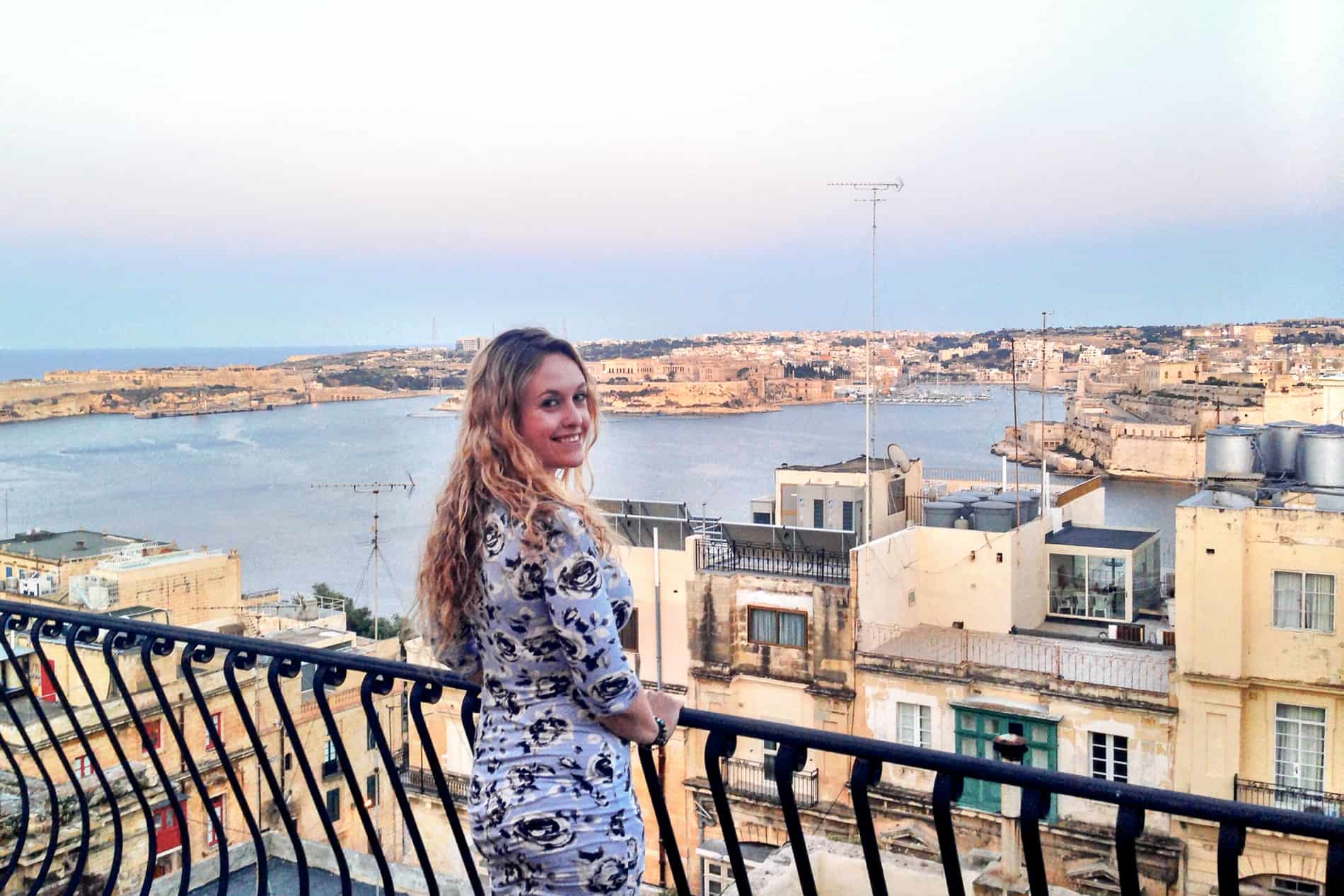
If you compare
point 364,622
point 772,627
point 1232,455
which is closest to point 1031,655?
point 772,627

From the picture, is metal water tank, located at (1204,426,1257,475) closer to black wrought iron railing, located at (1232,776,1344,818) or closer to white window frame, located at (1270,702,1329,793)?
white window frame, located at (1270,702,1329,793)

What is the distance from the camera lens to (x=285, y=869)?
3.84 metres

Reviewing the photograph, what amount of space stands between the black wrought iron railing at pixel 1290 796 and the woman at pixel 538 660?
1073cm

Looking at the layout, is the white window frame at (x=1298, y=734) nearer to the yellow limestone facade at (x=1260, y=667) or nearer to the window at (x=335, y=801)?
the yellow limestone facade at (x=1260, y=667)

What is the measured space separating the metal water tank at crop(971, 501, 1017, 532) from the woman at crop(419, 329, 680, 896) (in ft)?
44.7

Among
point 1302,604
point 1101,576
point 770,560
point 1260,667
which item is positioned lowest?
point 1260,667

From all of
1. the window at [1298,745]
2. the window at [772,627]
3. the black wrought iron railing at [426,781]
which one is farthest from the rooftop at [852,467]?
the black wrought iron railing at [426,781]

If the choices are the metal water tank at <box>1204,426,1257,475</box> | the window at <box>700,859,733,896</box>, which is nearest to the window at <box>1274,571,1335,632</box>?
the metal water tank at <box>1204,426,1257,475</box>

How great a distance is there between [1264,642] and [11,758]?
11169 millimetres

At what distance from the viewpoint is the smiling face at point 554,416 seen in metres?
1.69

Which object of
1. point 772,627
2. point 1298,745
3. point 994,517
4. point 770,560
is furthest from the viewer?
point 770,560

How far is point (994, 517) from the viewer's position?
14.9m

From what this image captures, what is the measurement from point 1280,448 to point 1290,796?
5182 millimetres

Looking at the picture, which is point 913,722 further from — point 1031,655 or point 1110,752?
point 1110,752
